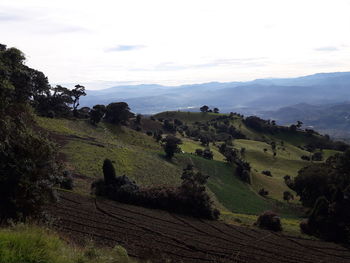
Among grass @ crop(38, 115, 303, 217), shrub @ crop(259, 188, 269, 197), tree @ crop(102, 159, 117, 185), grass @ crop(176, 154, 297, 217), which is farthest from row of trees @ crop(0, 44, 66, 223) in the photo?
shrub @ crop(259, 188, 269, 197)

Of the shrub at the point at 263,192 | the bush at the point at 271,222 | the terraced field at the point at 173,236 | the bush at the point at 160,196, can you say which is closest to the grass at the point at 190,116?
the shrub at the point at 263,192

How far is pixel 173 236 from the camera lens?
3186 cm

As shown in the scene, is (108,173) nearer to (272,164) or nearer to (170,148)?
(170,148)

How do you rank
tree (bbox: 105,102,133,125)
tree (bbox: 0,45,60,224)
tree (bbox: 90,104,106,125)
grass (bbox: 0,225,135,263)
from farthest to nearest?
tree (bbox: 105,102,133,125), tree (bbox: 90,104,106,125), tree (bbox: 0,45,60,224), grass (bbox: 0,225,135,263)

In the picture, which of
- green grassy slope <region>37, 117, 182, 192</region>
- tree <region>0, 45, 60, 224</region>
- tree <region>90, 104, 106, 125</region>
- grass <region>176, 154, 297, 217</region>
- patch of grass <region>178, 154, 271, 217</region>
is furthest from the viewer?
tree <region>90, 104, 106, 125</region>

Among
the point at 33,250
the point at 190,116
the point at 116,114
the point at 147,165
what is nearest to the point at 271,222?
the point at 147,165

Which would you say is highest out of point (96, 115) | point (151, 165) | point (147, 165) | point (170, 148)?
point (96, 115)

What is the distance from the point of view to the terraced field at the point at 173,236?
86.5 ft

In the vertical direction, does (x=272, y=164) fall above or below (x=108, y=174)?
below

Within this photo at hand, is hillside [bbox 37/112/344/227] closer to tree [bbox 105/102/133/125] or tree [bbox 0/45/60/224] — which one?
tree [bbox 105/102/133/125]

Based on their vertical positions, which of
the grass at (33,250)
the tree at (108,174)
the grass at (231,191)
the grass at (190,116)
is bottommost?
the grass at (231,191)

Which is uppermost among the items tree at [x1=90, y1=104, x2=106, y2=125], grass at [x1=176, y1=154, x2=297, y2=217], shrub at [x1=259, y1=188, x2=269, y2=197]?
tree at [x1=90, y1=104, x2=106, y2=125]

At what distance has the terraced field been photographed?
2636 centimetres

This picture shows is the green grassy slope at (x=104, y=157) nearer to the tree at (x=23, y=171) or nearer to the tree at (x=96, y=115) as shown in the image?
the tree at (x=96, y=115)
